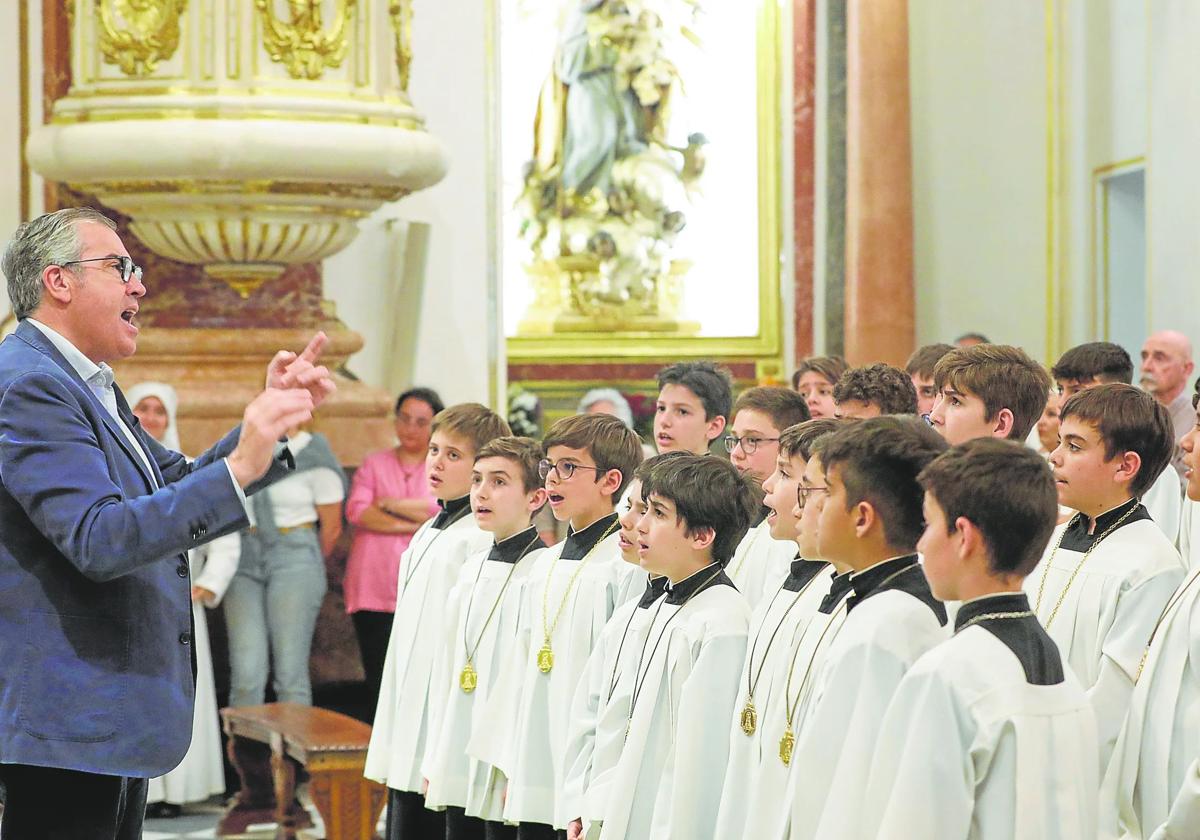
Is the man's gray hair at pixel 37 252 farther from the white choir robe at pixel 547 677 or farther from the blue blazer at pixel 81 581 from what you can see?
the white choir robe at pixel 547 677

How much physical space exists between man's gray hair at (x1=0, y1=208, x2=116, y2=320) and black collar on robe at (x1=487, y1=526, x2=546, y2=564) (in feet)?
6.69

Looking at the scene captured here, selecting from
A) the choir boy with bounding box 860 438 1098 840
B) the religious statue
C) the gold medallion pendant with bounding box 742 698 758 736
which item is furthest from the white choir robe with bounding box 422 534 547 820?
the religious statue

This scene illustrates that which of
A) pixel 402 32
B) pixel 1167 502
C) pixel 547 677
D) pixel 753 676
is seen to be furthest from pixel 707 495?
pixel 402 32

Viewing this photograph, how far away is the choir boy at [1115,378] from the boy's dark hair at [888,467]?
2.38 m

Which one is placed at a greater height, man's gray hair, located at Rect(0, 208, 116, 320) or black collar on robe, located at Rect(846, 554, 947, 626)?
man's gray hair, located at Rect(0, 208, 116, 320)

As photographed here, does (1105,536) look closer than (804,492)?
No

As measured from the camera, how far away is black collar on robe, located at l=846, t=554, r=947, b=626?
3.38m

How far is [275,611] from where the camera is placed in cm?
778

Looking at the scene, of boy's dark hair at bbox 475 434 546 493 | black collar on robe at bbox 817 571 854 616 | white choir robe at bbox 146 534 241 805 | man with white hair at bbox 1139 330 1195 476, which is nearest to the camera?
black collar on robe at bbox 817 571 854 616

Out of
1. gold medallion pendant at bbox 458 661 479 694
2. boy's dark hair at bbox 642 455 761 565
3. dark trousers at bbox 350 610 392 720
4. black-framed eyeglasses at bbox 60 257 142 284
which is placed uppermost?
black-framed eyeglasses at bbox 60 257 142 284

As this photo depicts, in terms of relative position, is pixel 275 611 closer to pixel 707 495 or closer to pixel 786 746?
pixel 707 495

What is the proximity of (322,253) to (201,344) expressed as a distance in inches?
28.3

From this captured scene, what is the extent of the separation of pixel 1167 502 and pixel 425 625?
223cm

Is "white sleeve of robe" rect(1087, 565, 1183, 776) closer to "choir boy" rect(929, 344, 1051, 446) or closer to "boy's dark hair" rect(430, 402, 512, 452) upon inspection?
"choir boy" rect(929, 344, 1051, 446)
